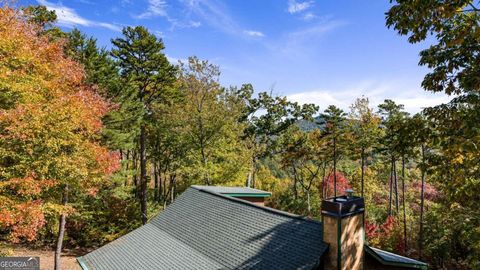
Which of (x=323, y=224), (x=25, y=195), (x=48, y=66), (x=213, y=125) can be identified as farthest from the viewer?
(x=213, y=125)

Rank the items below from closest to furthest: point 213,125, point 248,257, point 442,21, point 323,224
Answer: point 442,21
point 323,224
point 248,257
point 213,125

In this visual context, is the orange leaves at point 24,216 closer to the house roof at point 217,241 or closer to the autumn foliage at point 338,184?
the house roof at point 217,241

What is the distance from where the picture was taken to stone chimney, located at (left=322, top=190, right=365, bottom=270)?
29.2 ft

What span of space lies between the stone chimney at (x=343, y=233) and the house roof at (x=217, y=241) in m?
0.39

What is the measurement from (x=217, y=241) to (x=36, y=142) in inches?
330

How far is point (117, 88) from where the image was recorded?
2412 cm

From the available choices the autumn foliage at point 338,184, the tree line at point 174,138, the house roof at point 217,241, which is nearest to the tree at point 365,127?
the tree line at point 174,138

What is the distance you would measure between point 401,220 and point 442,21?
29201 mm

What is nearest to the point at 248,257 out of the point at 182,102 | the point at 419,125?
the point at 419,125

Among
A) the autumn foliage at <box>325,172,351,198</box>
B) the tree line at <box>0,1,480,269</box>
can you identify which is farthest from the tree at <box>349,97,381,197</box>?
the autumn foliage at <box>325,172,351,198</box>

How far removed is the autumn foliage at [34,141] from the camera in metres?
12.2

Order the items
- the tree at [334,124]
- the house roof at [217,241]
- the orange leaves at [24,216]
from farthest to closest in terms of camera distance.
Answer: the tree at [334,124]
the orange leaves at [24,216]
the house roof at [217,241]

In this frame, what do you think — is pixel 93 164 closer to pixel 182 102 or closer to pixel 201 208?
pixel 201 208

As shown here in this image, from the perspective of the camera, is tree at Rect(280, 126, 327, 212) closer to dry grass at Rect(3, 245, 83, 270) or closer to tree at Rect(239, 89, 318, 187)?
tree at Rect(239, 89, 318, 187)
